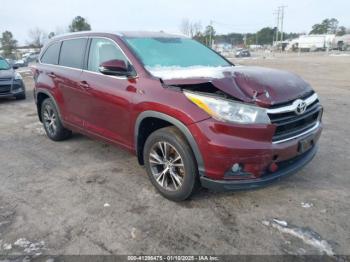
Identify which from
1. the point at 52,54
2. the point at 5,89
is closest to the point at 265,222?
the point at 52,54

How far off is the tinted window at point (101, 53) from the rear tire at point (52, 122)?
1.40m

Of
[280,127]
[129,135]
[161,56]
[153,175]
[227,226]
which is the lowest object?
[227,226]

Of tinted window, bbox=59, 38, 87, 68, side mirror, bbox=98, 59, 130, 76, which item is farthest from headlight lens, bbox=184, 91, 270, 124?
tinted window, bbox=59, 38, 87, 68

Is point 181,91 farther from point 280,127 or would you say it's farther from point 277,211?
point 277,211

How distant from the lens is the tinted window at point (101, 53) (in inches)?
152

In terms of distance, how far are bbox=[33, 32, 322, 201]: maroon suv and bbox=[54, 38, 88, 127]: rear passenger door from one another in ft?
0.10

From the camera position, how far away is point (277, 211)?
321cm

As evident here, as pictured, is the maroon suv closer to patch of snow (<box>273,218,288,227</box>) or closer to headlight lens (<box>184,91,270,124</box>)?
headlight lens (<box>184,91,270,124</box>)

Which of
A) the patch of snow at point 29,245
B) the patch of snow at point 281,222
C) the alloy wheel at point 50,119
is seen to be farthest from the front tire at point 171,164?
the alloy wheel at point 50,119

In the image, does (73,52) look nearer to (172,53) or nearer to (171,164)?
(172,53)

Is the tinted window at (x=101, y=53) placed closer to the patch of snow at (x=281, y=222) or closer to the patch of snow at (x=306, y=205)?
the patch of snow at (x=281, y=222)

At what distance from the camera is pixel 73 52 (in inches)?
A: 185

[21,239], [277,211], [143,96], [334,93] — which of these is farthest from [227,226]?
[334,93]

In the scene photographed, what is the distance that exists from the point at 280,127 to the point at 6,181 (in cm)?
338
